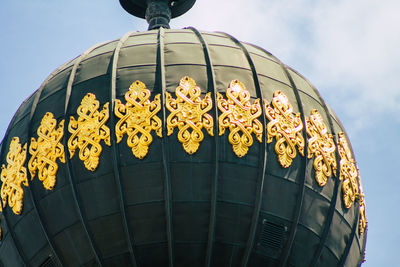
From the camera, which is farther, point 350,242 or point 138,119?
point 350,242

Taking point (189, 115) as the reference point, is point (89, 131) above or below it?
below

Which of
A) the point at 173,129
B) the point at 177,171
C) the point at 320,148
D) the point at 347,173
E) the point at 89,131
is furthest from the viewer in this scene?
the point at 347,173

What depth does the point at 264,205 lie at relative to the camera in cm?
4447

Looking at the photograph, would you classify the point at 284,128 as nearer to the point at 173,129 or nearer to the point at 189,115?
the point at 189,115

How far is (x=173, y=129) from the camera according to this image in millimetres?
44750

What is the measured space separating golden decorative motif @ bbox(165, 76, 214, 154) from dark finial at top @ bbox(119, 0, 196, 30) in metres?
9.06

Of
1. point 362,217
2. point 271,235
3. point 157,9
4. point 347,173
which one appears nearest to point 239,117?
point 271,235

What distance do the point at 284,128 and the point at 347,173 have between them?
290cm

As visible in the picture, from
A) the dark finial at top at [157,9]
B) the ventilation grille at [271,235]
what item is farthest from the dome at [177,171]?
the dark finial at top at [157,9]

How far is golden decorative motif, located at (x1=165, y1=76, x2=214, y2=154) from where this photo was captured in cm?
4462

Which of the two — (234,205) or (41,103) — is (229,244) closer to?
(234,205)

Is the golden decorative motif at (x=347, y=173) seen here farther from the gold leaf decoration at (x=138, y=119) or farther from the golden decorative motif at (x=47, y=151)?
the golden decorative motif at (x=47, y=151)

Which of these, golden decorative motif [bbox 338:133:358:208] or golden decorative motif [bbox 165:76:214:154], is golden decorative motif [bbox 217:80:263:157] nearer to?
golden decorative motif [bbox 165:76:214:154]

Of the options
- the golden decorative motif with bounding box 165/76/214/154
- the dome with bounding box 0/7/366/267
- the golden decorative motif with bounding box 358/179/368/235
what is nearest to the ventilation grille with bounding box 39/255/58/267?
the dome with bounding box 0/7/366/267
